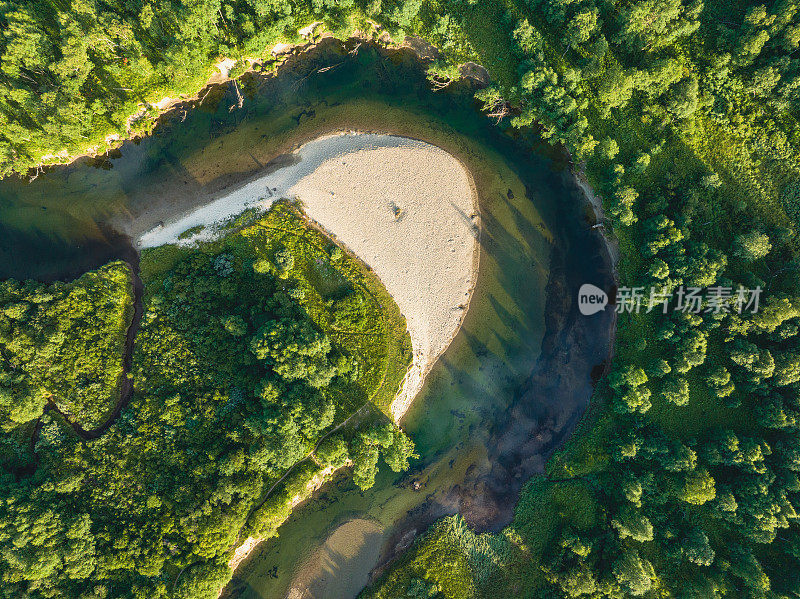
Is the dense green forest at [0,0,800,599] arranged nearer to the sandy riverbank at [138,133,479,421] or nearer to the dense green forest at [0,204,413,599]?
the dense green forest at [0,204,413,599]

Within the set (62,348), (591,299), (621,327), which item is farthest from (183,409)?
(621,327)

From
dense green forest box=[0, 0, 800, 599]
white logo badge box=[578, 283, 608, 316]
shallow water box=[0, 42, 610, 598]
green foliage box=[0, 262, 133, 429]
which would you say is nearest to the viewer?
green foliage box=[0, 262, 133, 429]

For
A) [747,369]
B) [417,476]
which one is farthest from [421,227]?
[747,369]

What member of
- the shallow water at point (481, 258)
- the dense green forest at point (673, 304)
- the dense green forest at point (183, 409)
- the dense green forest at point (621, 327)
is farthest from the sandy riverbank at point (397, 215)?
the dense green forest at point (673, 304)

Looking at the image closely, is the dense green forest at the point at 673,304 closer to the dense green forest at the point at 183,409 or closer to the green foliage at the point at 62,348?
the dense green forest at the point at 183,409

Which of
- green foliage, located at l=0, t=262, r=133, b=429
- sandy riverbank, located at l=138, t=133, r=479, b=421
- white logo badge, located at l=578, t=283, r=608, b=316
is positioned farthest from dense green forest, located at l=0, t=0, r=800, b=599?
sandy riverbank, located at l=138, t=133, r=479, b=421

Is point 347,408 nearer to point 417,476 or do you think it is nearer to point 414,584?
point 417,476
